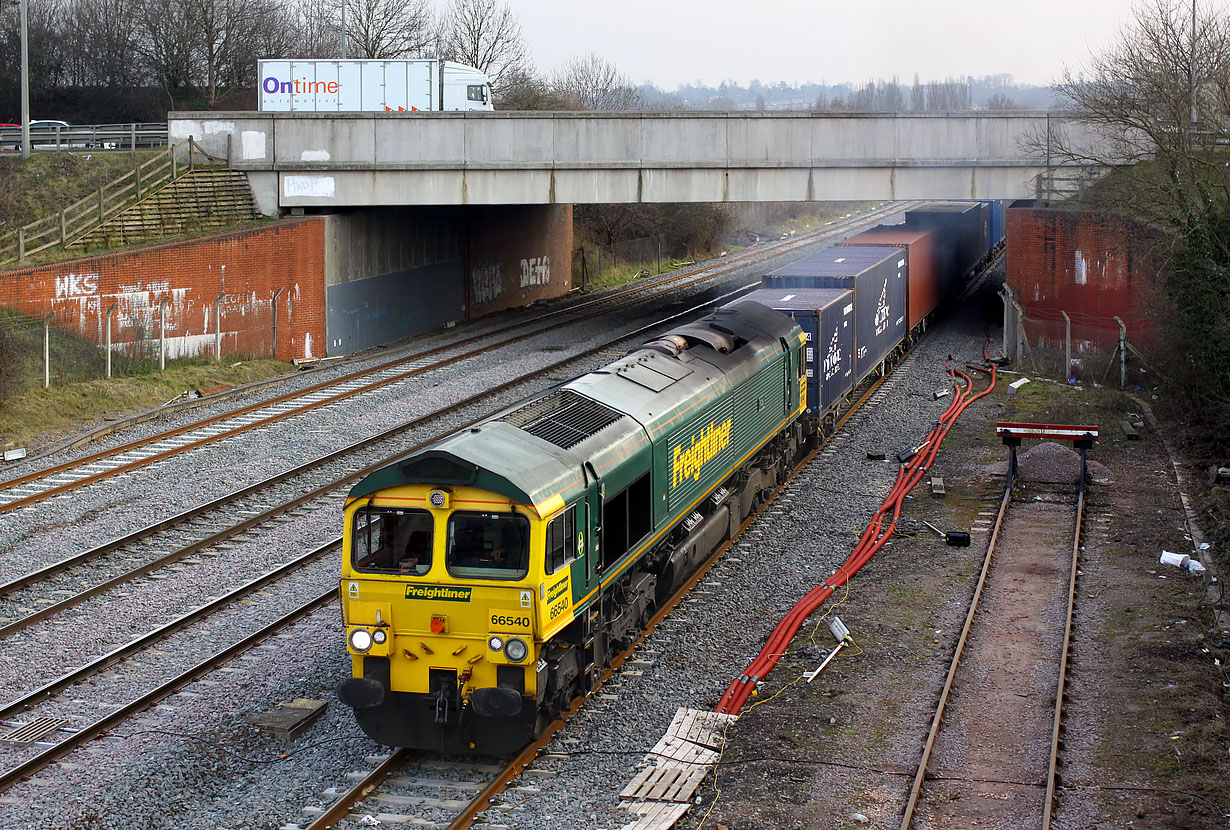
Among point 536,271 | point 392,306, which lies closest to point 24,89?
point 392,306

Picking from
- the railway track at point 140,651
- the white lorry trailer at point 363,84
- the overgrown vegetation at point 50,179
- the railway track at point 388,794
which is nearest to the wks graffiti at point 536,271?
the white lorry trailer at point 363,84

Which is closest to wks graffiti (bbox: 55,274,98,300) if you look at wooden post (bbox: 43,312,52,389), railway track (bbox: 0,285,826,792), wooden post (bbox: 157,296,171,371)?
wooden post (bbox: 43,312,52,389)

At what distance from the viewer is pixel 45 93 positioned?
55.8 metres

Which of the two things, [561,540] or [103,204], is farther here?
[103,204]

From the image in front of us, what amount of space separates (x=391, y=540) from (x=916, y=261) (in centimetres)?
2737

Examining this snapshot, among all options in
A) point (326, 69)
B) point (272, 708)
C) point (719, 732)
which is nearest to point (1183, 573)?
point (719, 732)

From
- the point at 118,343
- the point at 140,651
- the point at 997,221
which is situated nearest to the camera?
the point at 140,651

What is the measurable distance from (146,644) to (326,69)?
3094cm

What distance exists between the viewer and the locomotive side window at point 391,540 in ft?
36.2

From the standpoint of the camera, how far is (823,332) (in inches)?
921

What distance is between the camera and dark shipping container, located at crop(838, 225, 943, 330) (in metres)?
34.6

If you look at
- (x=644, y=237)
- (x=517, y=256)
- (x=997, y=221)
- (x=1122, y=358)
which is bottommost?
(x=1122, y=358)

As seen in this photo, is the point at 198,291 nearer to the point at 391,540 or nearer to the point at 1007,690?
the point at 391,540

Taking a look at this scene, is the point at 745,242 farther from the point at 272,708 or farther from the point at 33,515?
the point at 272,708
